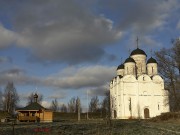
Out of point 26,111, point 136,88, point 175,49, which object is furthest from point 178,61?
point 26,111

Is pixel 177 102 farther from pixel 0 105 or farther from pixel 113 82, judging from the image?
pixel 0 105

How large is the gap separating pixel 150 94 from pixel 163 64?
16637mm

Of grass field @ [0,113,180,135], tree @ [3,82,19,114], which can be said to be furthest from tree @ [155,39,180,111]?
tree @ [3,82,19,114]

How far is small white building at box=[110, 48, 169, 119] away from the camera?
54.5m

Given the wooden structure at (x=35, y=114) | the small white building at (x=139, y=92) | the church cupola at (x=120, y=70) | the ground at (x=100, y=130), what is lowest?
the ground at (x=100, y=130)

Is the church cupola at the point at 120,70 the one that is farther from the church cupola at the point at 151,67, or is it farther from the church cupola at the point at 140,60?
the church cupola at the point at 151,67

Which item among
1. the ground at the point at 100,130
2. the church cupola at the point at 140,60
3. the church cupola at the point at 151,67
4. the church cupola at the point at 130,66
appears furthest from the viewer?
the church cupola at the point at 140,60

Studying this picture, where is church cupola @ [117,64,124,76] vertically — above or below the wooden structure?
above

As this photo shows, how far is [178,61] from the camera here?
38.5 m

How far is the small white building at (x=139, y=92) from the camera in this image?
5453 centimetres

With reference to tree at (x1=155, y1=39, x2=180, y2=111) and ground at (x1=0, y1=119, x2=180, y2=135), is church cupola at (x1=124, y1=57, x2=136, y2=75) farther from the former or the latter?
ground at (x1=0, y1=119, x2=180, y2=135)

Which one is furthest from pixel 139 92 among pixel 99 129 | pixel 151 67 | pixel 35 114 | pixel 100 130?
pixel 100 130

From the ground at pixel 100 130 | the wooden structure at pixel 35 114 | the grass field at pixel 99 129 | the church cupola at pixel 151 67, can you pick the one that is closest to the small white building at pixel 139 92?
the church cupola at pixel 151 67

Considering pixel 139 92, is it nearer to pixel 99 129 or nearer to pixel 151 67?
pixel 151 67
